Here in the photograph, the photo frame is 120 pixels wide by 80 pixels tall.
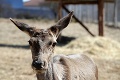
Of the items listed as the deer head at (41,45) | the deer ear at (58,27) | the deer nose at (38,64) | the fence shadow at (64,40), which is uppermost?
the deer ear at (58,27)

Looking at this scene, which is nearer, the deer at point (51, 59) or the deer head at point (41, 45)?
the deer head at point (41, 45)

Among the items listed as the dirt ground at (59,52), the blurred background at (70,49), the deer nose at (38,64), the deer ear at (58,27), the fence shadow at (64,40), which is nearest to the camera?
the deer nose at (38,64)

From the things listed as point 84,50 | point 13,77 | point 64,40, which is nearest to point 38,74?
point 13,77

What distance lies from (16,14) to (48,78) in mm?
33782

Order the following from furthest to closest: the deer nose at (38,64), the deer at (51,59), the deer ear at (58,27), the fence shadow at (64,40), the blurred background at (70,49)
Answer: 1. the fence shadow at (64,40)
2. the blurred background at (70,49)
3. the deer ear at (58,27)
4. the deer at (51,59)
5. the deer nose at (38,64)

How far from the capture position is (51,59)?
5.84 meters

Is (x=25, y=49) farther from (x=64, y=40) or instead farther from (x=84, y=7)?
(x=84, y=7)

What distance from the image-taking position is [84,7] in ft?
112

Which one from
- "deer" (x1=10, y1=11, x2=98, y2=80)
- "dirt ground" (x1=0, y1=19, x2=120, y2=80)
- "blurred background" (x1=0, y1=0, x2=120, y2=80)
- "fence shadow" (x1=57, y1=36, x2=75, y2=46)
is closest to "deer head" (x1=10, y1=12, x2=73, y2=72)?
"deer" (x1=10, y1=11, x2=98, y2=80)

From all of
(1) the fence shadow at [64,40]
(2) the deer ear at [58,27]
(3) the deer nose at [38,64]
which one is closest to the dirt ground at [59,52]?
(1) the fence shadow at [64,40]

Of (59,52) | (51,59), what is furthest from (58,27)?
(59,52)

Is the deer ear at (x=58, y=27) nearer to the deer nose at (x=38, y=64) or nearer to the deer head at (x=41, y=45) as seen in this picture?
the deer head at (x=41, y=45)

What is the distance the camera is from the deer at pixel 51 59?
17.7ft

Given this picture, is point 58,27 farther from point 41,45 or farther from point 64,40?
point 64,40
